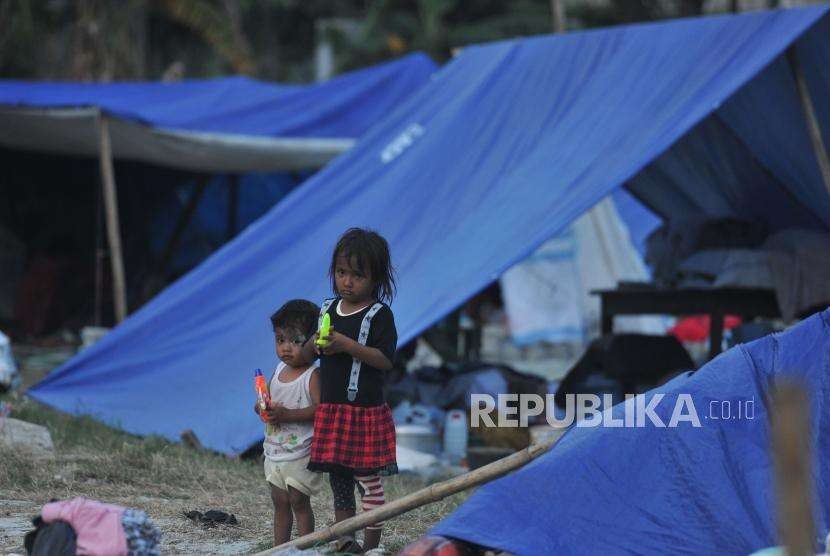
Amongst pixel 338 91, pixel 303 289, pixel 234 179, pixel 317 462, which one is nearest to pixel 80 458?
pixel 303 289

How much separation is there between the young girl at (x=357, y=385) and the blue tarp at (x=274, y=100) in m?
6.28

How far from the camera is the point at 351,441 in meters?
3.82

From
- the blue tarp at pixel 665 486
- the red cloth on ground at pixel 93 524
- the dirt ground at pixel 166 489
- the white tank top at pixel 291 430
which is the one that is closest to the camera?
the red cloth on ground at pixel 93 524

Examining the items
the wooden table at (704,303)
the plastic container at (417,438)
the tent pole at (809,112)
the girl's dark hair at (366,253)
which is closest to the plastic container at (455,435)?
the plastic container at (417,438)

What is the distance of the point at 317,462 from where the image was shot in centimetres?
381

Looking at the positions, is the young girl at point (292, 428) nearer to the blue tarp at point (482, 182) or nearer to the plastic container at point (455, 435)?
the blue tarp at point (482, 182)

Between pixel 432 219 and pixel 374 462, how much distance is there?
2.87 metres

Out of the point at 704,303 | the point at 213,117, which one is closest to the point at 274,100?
the point at 213,117

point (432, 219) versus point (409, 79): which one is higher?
point (409, 79)

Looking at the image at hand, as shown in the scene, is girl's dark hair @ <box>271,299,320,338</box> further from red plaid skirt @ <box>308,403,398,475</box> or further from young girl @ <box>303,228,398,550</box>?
red plaid skirt @ <box>308,403,398,475</box>

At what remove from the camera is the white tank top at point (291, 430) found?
3.91m

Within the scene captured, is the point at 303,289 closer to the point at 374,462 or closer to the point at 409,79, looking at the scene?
the point at 374,462

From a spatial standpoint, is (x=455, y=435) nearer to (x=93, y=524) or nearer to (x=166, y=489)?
(x=166, y=489)

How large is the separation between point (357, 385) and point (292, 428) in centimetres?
25
